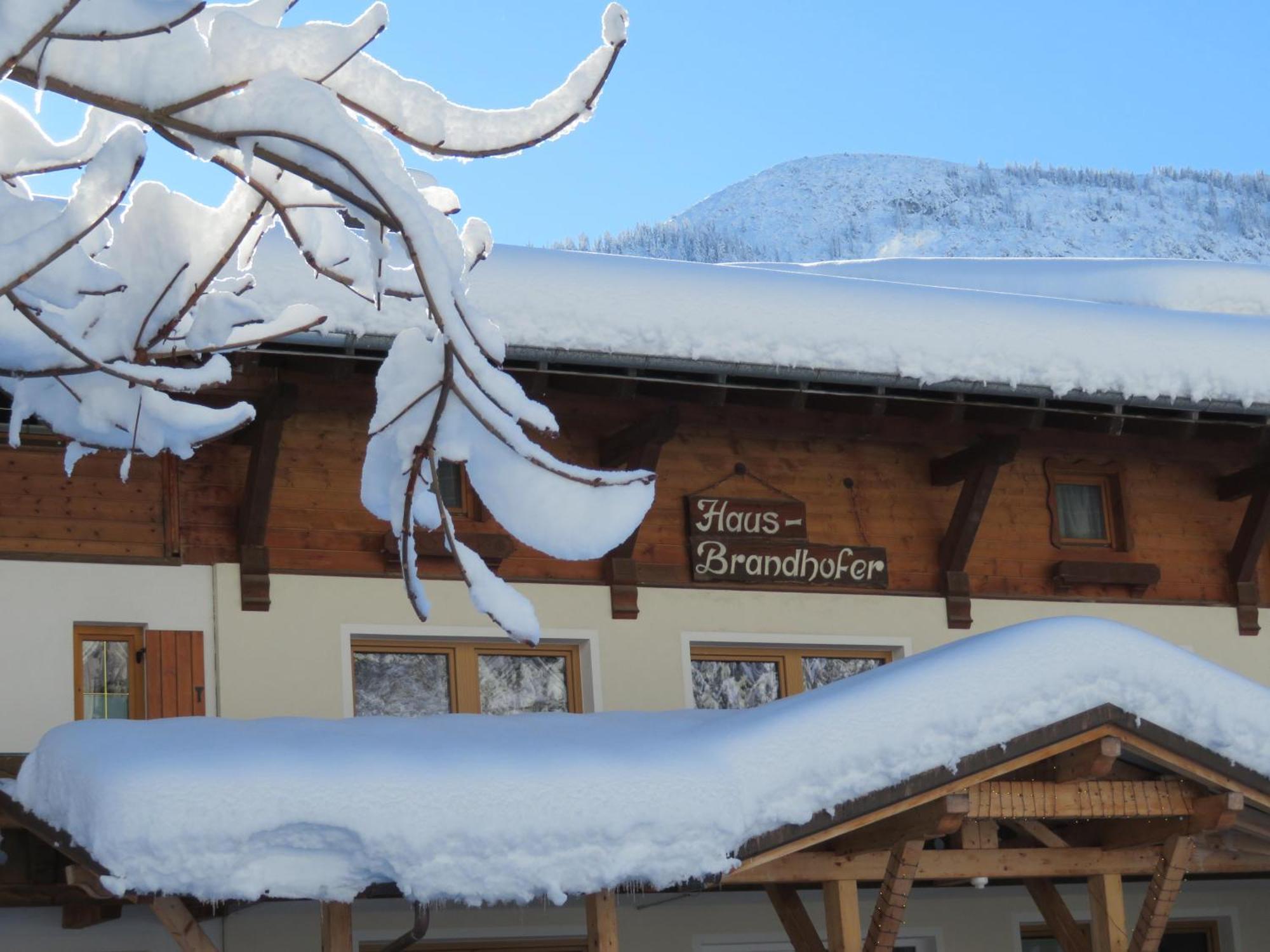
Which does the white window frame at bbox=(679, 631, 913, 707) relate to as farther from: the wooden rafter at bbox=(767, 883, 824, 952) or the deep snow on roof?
the wooden rafter at bbox=(767, 883, 824, 952)

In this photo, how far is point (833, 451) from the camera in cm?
1180

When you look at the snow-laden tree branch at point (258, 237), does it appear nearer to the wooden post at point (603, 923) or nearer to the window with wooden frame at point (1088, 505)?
the wooden post at point (603, 923)

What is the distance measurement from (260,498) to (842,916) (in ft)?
12.3

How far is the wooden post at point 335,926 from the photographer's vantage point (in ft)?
25.4

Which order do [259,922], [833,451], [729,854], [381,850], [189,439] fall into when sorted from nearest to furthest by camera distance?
[189,439] < [381,850] < [729,854] < [259,922] < [833,451]

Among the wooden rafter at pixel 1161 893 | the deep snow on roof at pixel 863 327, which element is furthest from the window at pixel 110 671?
the wooden rafter at pixel 1161 893

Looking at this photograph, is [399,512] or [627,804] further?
[627,804]

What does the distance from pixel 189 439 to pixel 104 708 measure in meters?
4.70

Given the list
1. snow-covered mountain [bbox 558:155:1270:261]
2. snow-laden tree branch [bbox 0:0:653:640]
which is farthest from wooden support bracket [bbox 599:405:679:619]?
snow-covered mountain [bbox 558:155:1270:261]

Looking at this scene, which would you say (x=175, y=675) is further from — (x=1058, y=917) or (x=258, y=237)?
(x=258, y=237)

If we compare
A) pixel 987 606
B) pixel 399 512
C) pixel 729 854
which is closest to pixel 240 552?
pixel 729 854

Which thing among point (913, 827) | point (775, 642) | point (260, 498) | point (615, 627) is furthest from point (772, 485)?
point (913, 827)

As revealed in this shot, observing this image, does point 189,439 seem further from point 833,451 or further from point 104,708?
point 833,451

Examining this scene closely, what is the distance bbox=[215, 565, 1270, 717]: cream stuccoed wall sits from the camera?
10148 mm
